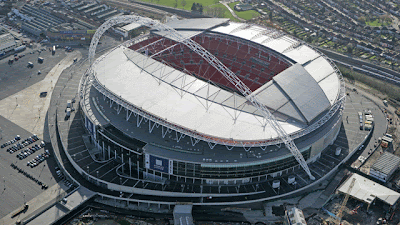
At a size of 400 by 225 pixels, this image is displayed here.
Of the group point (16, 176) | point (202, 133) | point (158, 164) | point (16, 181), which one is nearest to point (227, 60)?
point (202, 133)

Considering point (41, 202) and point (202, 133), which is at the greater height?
point (202, 133)

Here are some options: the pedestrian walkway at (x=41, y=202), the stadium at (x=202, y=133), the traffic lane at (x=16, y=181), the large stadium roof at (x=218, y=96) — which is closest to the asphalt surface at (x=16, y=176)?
the traffic lane at (x=16, y=181)

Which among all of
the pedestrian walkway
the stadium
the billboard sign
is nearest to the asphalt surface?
the pedestrian walkway

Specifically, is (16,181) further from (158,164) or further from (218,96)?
(218,96)

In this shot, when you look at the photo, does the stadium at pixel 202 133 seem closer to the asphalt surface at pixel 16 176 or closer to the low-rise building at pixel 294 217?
the low-rise building at pixel 294 217

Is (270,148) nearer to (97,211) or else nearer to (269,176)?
(269,176)

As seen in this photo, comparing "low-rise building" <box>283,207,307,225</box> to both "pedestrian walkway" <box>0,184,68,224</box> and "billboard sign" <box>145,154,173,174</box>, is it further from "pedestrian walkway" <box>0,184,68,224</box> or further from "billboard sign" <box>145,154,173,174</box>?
"pedestrian walkway" <box>0,184,68,224</box>
